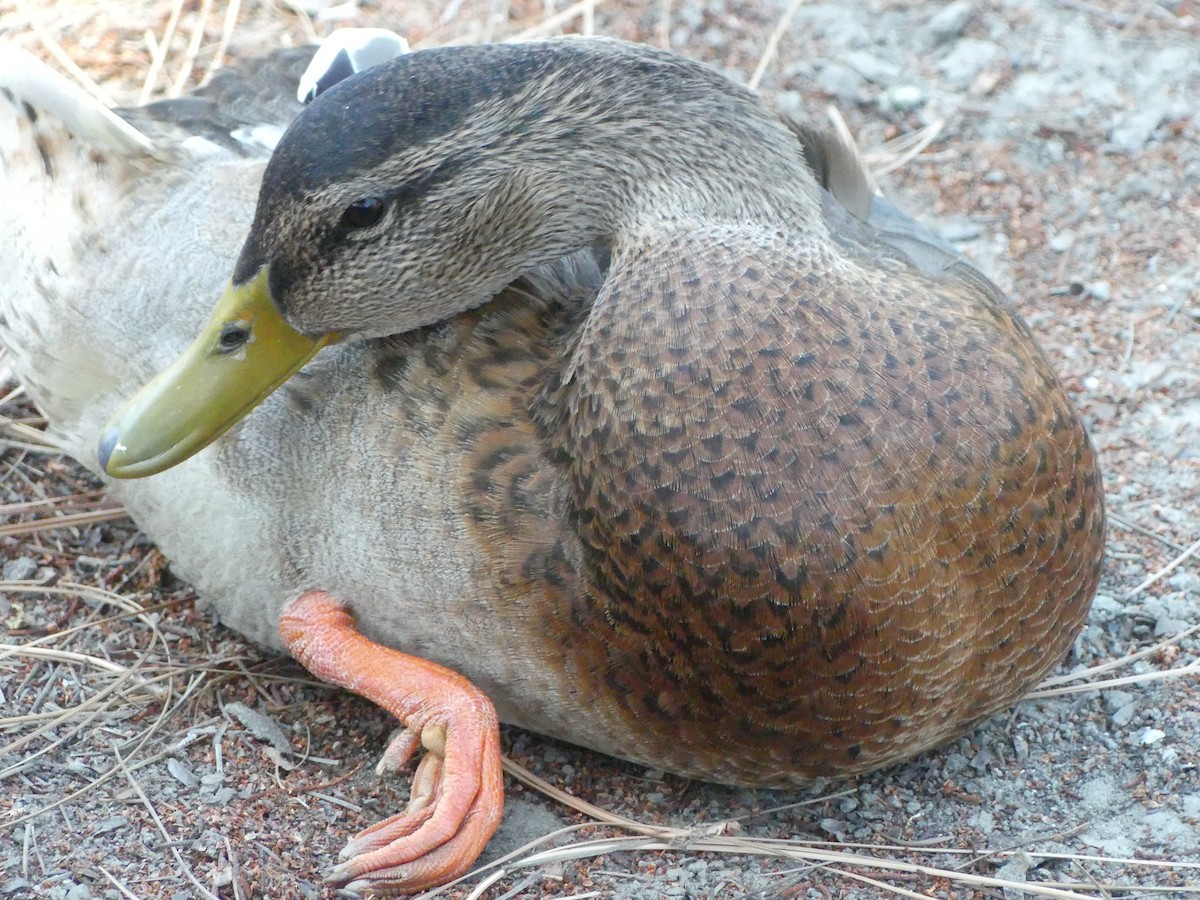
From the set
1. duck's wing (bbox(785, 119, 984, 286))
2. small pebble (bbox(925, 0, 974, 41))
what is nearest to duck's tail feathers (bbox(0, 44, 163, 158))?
duck's wing (bbox(785, 119, 984, 286))

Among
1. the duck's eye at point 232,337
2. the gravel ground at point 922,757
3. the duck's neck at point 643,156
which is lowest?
the gravel ground at point 922,757

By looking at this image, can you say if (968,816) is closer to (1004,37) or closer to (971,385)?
(971,385)

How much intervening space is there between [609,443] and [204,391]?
0.80 m

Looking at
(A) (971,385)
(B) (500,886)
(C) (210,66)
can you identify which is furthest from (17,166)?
(A) (971,385)

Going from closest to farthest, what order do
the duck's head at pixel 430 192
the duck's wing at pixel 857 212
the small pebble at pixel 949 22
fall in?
the duck's head at pixel 430 192 < the duck's wing at pixel 857 212 < the small pebble at pixel 949 22

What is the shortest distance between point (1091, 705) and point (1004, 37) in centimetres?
275

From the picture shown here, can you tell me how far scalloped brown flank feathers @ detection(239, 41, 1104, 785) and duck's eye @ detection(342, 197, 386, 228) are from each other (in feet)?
0.11

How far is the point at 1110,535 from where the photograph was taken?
347cm

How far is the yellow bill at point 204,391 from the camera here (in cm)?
271

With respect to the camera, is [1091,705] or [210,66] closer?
[1091,705]

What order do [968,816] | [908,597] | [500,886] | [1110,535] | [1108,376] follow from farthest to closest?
1. [1108,376]
2. [1110,535]
3. [968,816]
4. [500,886]
5. [908,597]

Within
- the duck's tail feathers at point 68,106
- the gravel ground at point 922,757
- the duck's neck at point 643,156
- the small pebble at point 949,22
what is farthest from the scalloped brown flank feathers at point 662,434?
the small pebble at point 949,22

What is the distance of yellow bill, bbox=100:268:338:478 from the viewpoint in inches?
107

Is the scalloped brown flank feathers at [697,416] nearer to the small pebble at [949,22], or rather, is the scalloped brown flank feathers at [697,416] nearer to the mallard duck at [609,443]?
the mallard duck at [609,443]
